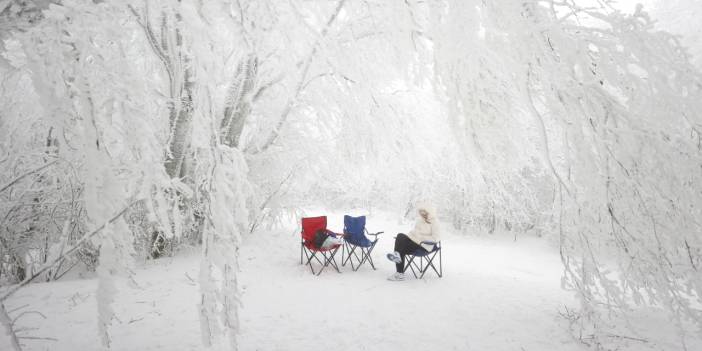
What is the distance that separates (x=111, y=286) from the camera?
4.46 feet

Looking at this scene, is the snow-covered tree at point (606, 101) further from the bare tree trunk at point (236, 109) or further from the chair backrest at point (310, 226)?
the bare tree trunk at point (236, 109)

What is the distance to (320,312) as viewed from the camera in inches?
146

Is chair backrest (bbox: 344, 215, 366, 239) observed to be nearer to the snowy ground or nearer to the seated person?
the snowy ground

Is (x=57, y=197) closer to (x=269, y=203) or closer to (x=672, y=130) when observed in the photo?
(x=269, y=203)

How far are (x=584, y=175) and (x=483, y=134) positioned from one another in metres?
0.54

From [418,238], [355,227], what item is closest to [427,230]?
[418,238]

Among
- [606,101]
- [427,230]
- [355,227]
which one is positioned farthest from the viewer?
[355,227]

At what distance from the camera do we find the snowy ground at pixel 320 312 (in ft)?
9.95

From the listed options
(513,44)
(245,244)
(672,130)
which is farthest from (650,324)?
(245,244)

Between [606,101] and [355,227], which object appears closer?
[606,101]

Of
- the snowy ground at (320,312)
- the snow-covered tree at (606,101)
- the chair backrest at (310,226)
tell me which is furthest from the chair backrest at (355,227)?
the snow-covered tree at (606,101)

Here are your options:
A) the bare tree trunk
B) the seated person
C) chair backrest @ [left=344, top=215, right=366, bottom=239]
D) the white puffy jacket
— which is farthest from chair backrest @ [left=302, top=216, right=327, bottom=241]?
the bare tree trunk

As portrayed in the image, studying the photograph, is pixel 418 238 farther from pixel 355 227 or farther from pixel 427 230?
pixel 355 227

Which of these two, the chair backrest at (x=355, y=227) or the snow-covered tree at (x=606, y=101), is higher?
the snow-covered tree at (x=606, y=101)
